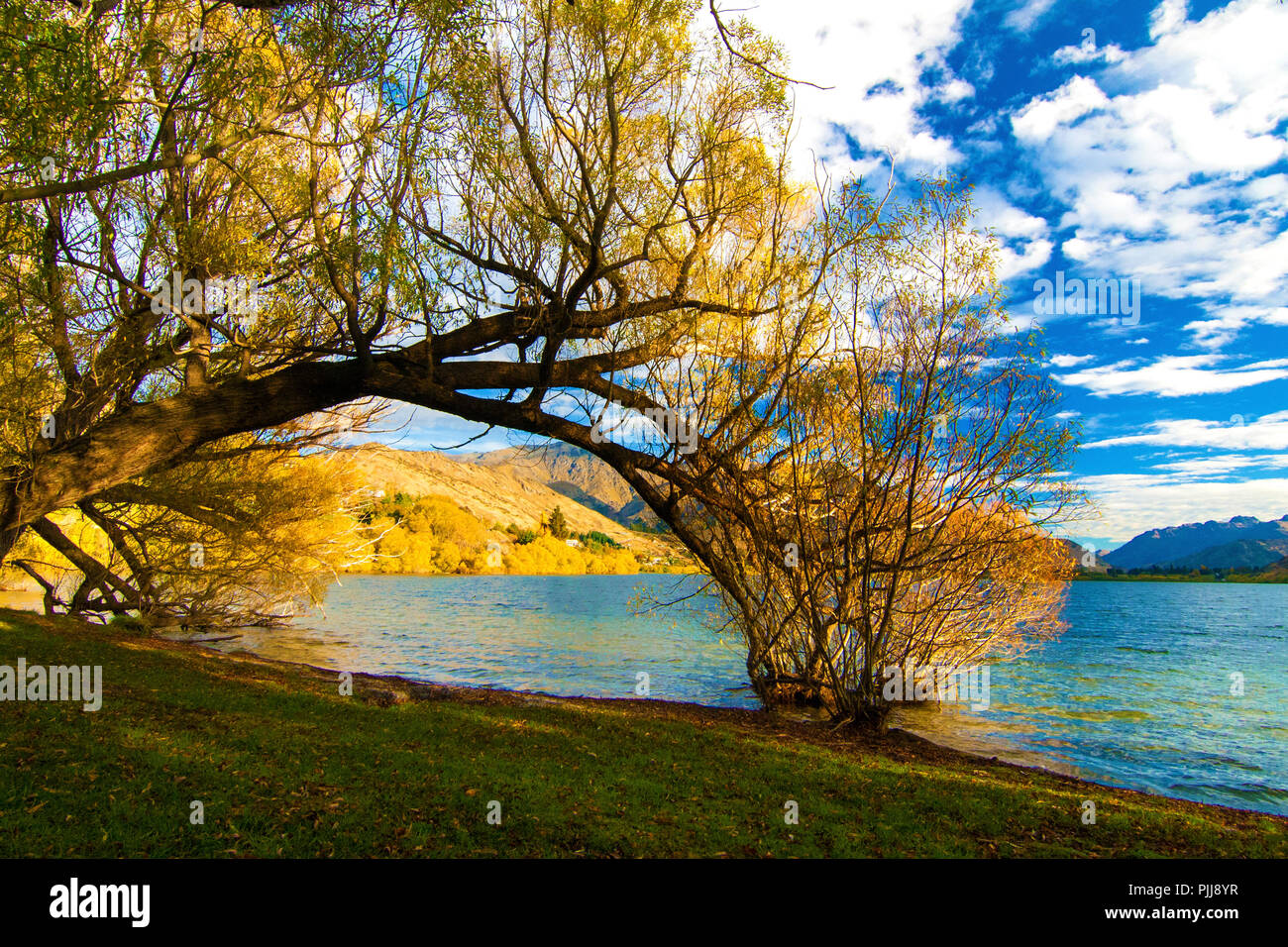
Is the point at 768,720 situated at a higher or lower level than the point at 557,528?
higher

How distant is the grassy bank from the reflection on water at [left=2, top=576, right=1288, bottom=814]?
4525 mm

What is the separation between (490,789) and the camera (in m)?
7.43

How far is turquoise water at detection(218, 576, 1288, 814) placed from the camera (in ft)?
49.9

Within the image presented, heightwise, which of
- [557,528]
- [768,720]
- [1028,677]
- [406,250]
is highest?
[406,250]

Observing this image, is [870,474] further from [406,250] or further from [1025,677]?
[1025,677]

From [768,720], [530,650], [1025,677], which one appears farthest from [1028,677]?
[530,650]

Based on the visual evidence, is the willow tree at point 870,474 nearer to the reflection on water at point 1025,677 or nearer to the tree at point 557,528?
the reflection on water at point 1025,677

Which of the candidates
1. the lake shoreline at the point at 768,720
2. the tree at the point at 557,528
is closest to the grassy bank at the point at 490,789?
the lake shoreline at the point at 768,720

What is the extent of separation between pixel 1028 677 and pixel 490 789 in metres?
26.9

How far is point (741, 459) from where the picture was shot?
10977mm

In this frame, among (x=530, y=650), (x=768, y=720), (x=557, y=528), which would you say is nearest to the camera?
(x=768, y=720)

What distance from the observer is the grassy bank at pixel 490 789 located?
5.90 metres

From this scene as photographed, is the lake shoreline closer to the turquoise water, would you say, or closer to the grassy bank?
the grassy bank

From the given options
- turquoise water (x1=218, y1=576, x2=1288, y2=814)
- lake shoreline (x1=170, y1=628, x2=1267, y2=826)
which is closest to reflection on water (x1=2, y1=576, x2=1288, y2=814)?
turquoise water (x1=218, y1=576, x2=1288, y2=814)
